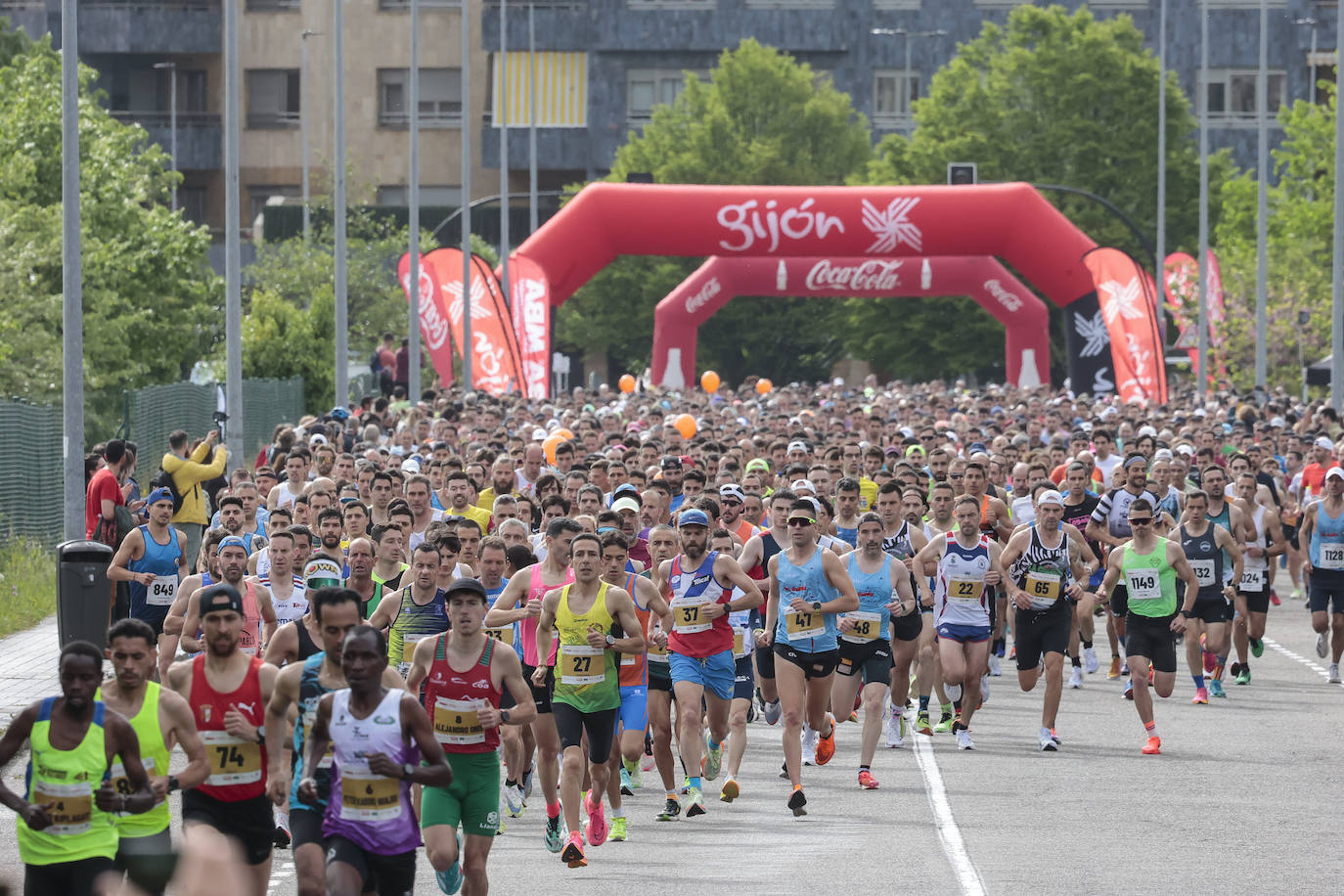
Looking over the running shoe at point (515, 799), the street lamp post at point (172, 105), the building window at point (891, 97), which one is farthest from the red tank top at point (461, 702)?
the building window at point (891, 97)

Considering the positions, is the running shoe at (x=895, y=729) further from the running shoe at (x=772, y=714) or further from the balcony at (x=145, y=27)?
the balcony at (x=145, y=27)

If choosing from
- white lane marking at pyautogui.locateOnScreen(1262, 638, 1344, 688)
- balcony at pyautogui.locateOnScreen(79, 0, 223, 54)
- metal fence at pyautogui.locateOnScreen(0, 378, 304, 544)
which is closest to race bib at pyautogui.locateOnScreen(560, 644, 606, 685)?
white lane marking at pyautogui.locateOnScreen(1262, 638, 1344, 688)

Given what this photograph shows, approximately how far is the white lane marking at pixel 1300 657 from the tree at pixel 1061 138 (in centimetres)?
4405

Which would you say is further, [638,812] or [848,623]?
[848,623]

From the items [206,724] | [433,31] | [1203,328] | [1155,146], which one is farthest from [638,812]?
[433,31]

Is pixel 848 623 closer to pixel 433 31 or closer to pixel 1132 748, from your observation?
pixel 1132 748

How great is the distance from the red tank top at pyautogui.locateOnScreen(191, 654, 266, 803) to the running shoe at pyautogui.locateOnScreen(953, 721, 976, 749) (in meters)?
7.49

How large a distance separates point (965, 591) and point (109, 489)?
7.10m

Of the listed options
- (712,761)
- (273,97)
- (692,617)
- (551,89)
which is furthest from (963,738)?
(273,97)

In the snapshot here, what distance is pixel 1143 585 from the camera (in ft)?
54.5

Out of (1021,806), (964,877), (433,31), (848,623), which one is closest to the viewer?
(964,877)

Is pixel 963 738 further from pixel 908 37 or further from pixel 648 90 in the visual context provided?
pixel 908 37

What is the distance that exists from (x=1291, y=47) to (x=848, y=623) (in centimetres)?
6924

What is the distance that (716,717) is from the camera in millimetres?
14070
